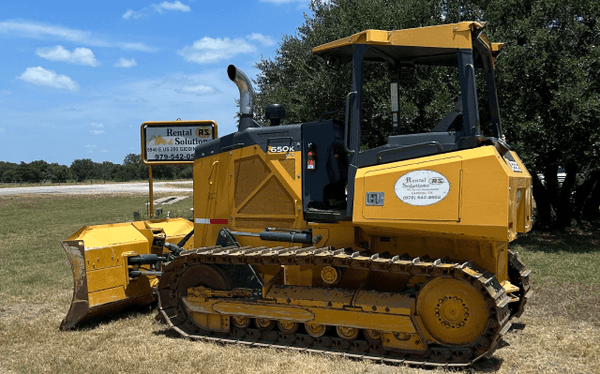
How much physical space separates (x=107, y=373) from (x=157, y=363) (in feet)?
1.78

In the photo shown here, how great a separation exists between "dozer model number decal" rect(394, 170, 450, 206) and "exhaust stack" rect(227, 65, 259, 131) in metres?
2.82

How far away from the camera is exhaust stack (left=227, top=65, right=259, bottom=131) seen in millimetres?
7703

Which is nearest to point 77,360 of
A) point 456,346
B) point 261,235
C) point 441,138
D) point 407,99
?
point 261,235

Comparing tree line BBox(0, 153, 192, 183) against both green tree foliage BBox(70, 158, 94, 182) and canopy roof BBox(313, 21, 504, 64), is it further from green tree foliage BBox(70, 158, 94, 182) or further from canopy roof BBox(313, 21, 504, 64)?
canopy roof BBox(313, 21, 504, 64)

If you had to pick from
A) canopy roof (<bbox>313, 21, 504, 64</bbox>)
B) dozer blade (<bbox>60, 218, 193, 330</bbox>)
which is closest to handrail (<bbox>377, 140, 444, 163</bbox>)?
canopy roof (<bbox>313, 21, 504, 64</bbox>)

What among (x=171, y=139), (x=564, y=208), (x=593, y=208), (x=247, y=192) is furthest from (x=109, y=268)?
(x=593, y=208)

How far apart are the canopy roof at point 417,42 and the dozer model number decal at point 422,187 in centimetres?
152

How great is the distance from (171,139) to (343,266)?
27.2 ft

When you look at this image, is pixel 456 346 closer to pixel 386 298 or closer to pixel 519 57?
pixel 386 298

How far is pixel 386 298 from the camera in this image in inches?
237

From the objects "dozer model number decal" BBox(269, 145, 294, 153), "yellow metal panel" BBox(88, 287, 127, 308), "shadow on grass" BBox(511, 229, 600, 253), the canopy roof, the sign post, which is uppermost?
the canopy roof

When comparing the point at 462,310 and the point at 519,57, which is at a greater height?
the point at 519,57

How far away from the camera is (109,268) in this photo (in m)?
7.85

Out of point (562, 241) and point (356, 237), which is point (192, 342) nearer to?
point (356, 237)
